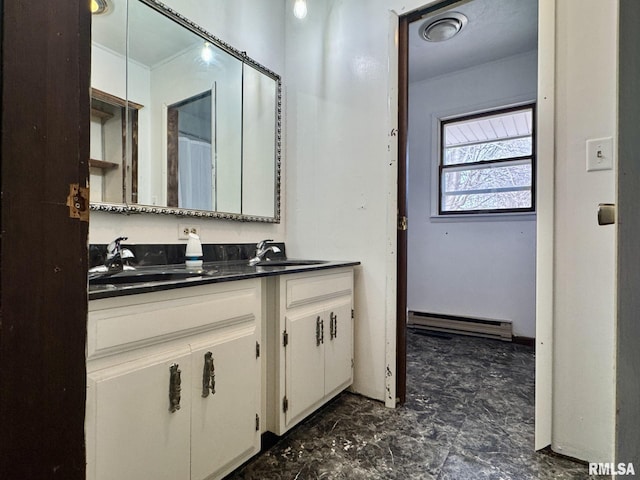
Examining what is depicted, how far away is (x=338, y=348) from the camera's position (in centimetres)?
175

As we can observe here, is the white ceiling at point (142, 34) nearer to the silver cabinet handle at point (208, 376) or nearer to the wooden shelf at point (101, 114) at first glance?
the wooden shelf at point (101, 114)

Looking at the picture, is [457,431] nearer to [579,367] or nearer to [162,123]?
[579,367]

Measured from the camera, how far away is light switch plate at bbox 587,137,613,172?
50.9 inches

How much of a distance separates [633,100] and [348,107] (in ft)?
5.71

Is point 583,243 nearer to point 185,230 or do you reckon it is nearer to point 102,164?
point 185,230

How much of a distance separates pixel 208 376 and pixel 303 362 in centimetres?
53

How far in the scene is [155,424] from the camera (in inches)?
37.3

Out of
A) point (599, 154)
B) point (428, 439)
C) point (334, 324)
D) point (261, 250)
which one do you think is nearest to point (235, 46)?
point (261, 250)

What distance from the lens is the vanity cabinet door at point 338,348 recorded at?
5.52 feet

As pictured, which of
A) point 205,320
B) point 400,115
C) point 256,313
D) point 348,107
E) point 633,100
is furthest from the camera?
point 348,107

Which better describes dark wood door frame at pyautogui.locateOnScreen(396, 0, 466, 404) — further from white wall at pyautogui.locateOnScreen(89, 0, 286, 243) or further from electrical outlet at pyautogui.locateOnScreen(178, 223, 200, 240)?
electrical outlet at pyautogui.locateOnScreen(178, 223, 200, 240)

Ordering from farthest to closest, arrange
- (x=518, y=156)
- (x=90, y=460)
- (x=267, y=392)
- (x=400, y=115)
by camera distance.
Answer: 1. (x=518, y=156)
2. (x=400, y=115)
3. (x=267, y=392)
4. (x=90, y=460)

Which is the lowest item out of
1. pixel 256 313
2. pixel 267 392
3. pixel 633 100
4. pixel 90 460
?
pixel 267 392

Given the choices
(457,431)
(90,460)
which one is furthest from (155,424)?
(457,431)
